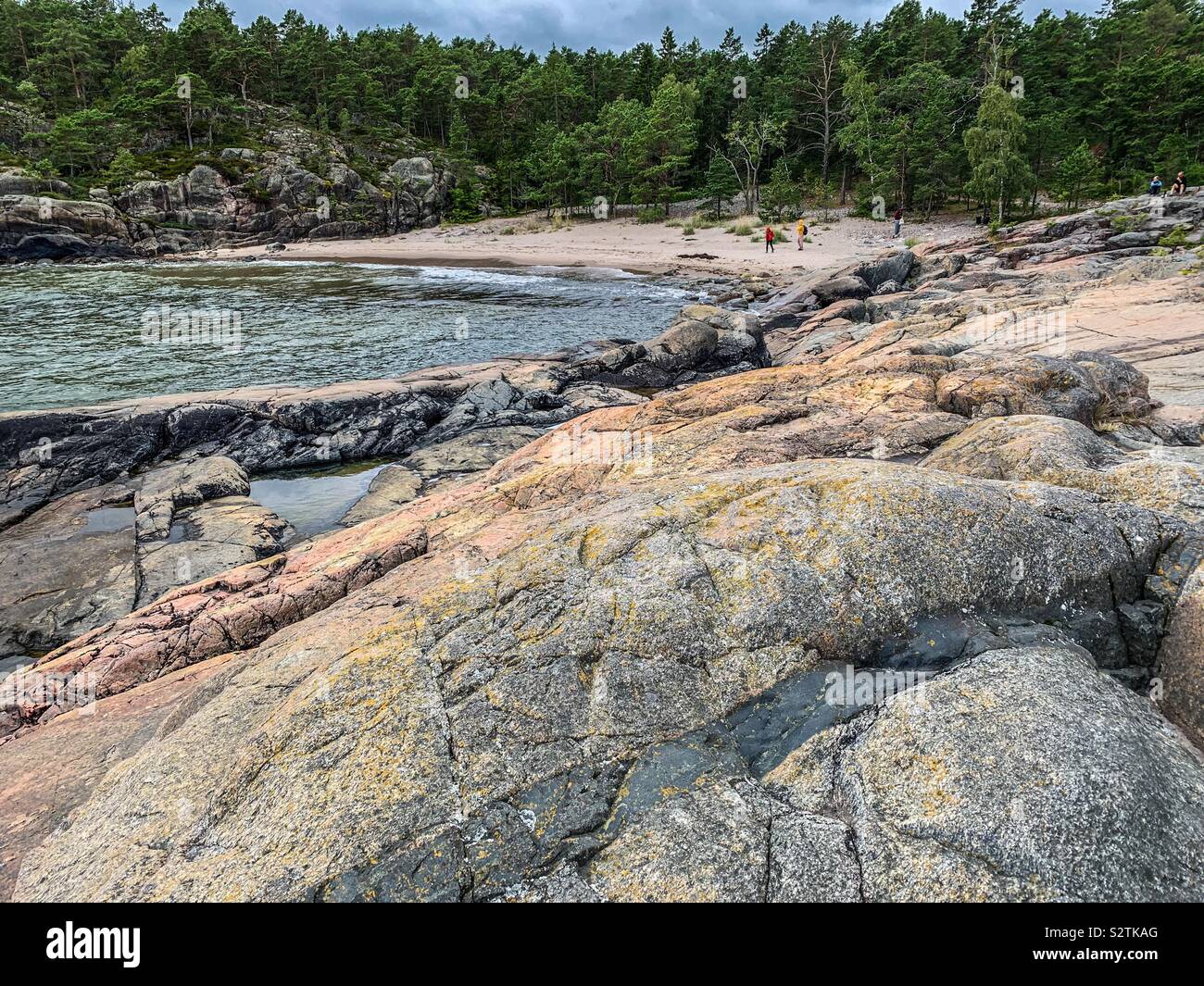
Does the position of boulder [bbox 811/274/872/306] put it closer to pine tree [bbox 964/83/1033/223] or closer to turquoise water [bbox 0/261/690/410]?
turquoise water [bbox 0/261/690/410]

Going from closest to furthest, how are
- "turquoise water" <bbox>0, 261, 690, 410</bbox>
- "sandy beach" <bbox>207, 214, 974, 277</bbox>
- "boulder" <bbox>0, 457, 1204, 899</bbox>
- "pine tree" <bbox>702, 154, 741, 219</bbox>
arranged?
"boulder" <bbox>0, 457, 1204, 899</bbox> < "turquoise water" <bbox>0, 261, 690, 410</bbox> < "sandy beach" <bbox>207, 214, 974, 277</bbox> < "pine tree" <bbox>702, 154, 741, 219</bbox>

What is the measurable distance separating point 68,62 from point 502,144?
6410cm

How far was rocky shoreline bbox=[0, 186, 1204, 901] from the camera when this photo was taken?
3.85 meters

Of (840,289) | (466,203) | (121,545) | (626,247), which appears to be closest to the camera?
(121,545)

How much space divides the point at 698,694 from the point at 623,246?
67819mm

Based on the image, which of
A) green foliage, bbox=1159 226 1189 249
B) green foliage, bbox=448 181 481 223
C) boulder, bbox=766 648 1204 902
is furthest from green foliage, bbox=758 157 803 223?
boulder, bbox=766 648 1204 902

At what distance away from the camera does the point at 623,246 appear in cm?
6731

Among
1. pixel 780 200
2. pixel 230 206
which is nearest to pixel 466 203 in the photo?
pixel 230 206

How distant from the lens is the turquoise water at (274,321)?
25.3m

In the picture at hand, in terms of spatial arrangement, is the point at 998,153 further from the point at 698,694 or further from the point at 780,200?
the point at 698,694

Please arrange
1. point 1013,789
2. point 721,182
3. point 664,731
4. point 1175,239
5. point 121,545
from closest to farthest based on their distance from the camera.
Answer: point 1013,789, point 664,731, point 121,545, point 1175,239, point 721,182

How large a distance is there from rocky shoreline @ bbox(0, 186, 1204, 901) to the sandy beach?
46.2m

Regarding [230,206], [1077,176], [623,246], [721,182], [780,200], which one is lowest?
[623,246]
